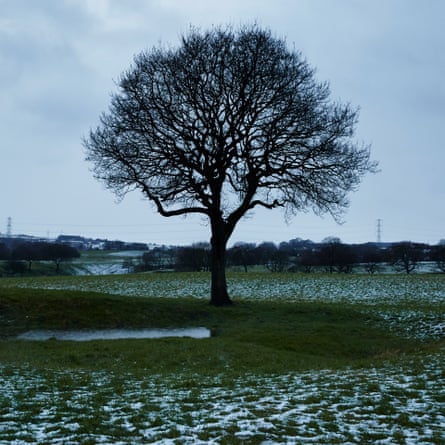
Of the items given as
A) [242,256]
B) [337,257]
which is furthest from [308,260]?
[242,256]

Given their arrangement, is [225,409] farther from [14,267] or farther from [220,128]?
[14,267]

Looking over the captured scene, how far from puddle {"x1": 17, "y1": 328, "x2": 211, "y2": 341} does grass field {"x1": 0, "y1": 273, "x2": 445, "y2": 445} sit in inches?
28.6

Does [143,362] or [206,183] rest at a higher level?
[206,183]

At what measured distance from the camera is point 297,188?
24891 mm

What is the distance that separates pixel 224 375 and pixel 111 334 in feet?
27.5

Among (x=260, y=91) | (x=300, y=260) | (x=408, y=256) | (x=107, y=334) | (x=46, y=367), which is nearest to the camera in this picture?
(x=46, y=367)

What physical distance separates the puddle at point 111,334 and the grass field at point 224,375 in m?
0.73

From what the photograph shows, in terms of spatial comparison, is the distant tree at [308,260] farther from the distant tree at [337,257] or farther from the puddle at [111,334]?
the puddle at [111,334]

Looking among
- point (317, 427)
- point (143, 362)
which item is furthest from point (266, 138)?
point (317, 427)

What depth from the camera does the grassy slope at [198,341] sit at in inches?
551

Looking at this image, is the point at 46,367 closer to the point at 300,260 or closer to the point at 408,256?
the point at 408,256

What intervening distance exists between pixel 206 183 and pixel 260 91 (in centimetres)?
543

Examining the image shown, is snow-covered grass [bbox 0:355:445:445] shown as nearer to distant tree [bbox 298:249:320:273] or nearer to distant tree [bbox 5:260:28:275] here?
distant tree [bbox 5:260:28:275]

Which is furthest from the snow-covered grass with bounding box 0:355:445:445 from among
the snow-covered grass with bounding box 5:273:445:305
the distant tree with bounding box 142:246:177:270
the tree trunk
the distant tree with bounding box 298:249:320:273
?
the distant tree with bounding box 142:246:177:270
